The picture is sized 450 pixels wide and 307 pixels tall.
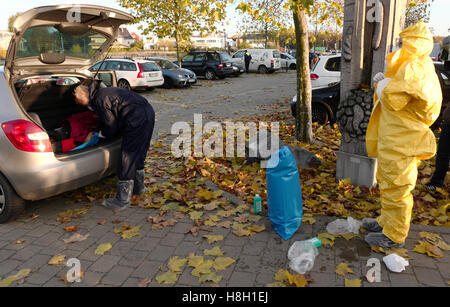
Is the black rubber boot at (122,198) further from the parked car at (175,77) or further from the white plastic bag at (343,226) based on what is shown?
the parked car at (175,77)

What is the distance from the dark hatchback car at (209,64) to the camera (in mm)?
21750

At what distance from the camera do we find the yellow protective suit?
9.30ft

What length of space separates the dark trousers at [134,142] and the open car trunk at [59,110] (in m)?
0.43

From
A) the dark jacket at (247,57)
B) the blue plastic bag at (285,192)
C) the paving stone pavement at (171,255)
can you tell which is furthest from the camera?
the dark jacket at (247,57)

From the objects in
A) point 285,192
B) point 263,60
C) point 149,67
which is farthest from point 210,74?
point 285,192

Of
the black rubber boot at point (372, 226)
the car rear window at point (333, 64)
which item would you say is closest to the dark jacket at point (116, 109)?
the black rubber boot at point (372, 226)

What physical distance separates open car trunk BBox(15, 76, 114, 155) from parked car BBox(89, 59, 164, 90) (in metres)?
10.7

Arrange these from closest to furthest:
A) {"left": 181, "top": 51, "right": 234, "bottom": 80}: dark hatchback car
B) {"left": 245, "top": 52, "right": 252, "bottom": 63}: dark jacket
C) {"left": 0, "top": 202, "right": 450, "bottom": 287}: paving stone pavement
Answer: {"left": 0, "top": 202, "right": 450, "bottom": 287}: paving stone pavement < {"left": 181, "top": 51, "right": 234, "bottom": 80}: dark hatchback car < {"left": 245, "top": 52, "right": 252, "bottom": 63}: dark jacket

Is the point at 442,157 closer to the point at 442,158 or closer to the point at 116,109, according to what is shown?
the point at 442,158

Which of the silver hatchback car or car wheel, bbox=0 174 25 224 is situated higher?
the silver hatchback car

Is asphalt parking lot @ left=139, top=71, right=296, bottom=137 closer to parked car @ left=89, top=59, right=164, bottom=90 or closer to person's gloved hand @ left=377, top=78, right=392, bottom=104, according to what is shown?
parked car @ left=89, top=59, right=164, bottom=90

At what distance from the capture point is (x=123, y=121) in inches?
167

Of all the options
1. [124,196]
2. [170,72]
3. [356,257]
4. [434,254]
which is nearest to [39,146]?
[124,196]

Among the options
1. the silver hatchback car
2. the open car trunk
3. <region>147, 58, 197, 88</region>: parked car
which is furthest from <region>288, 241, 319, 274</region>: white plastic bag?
<region>147, 58, 197, 88</region>: parked car
